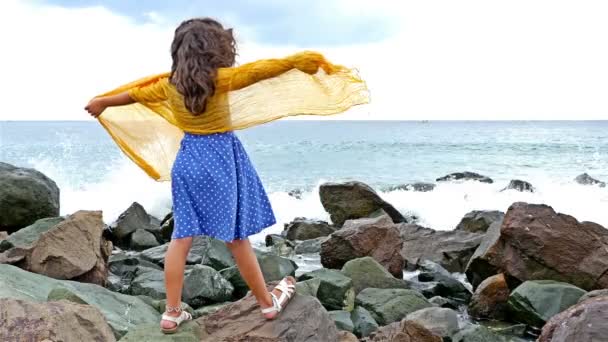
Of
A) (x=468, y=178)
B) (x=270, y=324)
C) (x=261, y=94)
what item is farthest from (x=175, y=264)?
(x=468, y=178)

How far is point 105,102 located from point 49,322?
1.48m

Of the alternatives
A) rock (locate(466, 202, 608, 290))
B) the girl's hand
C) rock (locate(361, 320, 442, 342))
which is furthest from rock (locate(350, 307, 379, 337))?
the girl's hand

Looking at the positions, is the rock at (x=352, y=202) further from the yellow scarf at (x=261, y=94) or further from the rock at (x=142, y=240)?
the yellow scarf at (x=261, y=94)

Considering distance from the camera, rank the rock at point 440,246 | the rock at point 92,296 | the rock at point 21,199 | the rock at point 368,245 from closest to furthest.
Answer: the rock at point 92,296, the rock at point 368,245, the rock at point 440,246, the rock at point 21,199

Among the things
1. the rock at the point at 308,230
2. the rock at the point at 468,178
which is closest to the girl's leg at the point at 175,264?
the rock at the point at 308,230

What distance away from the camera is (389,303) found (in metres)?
6.67

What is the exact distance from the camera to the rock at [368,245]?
8805mm

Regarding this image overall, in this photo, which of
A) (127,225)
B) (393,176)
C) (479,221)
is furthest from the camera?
(393,176)

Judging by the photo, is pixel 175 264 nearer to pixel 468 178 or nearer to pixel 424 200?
pixel 424 200

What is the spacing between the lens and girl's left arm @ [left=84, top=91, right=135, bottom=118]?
4.54m

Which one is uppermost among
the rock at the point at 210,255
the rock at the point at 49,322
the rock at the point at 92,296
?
the rock at the point at 49,322

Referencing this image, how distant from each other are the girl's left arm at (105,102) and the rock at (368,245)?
4845 millimetres

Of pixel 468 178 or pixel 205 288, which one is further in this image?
pixel 468 178

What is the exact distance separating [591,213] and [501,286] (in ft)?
29.9
